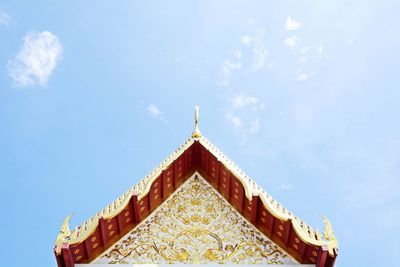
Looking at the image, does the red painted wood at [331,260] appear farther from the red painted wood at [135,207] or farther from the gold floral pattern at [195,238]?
the red painted wood at [135,207]

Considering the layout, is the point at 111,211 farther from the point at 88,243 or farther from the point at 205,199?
the point at 205,199

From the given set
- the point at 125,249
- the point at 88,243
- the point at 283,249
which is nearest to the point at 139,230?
the point at 125,249

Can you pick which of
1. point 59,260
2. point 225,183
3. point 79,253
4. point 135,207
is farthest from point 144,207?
point 59,260

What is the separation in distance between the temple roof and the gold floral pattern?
0.10 m

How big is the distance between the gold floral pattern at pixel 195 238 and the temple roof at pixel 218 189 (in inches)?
4.1

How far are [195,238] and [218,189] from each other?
0.90m

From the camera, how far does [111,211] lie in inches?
223

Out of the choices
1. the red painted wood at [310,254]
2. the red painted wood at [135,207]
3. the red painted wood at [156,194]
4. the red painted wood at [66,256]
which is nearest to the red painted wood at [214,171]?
the red painted wood at [156,194]

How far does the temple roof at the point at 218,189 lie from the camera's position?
211 inches

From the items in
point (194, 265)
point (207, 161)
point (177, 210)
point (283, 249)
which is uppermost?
point (207, 161)

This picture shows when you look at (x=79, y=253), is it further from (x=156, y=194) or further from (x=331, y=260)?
(x=331, y=260)

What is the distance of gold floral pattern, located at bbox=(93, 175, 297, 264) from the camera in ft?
18.6

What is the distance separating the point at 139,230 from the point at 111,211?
56 centimetres

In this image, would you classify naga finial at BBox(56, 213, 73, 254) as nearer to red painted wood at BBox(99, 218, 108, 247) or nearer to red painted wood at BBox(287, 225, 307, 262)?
red painted wood at BBox(99, 218, 108, 247)
